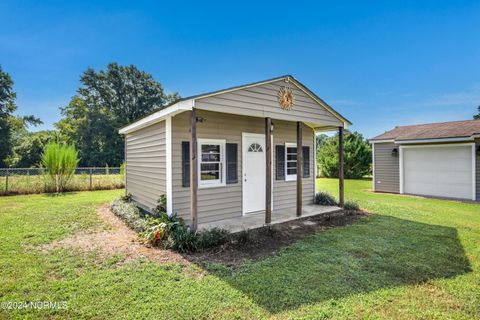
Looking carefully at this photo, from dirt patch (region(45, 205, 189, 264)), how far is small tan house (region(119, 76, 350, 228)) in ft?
2.79

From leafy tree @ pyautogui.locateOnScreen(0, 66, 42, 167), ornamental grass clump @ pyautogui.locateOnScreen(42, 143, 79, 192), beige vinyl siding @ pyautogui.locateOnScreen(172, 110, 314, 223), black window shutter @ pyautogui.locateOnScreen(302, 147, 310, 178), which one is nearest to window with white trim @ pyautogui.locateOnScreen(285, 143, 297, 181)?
black window shutter @ pyautogui.locateOnScreen(302, 147, 310, 178)

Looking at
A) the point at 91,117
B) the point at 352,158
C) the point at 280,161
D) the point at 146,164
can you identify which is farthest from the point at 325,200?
the point at 91,117

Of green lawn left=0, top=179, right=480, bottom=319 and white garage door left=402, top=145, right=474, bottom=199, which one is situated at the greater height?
white garage door left=402, top=145, right=474, bottom=199

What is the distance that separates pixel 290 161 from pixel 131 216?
195 inches

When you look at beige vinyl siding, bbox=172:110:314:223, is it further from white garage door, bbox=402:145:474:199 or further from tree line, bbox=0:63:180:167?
tree line, bbox=0:63:180:167

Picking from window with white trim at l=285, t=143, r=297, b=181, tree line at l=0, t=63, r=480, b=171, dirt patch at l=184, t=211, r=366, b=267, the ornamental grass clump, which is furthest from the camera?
tree line at l=0, t=63, r=480, b=171

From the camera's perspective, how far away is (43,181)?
11148mm

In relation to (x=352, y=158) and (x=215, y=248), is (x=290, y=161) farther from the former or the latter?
(x=352, y=158)

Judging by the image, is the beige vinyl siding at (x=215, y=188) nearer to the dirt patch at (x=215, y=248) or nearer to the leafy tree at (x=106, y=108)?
the dirt patch at (x=215, y=248)

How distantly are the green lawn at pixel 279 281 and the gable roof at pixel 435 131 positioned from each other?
21.4ft

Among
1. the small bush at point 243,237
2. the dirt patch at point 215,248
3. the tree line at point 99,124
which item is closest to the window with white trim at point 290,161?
the dirt patch at point 215,248

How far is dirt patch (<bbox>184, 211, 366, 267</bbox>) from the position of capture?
389cm

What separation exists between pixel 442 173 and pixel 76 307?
13.0m

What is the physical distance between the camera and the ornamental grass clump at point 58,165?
11078 mm
